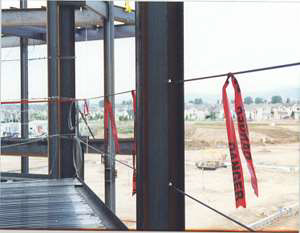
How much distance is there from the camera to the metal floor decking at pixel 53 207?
156 cm

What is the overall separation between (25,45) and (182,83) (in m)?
5.60

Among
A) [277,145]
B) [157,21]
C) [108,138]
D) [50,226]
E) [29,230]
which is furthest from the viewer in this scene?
[277,145]

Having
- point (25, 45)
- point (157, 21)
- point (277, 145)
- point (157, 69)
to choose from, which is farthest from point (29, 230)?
point (277, 145)

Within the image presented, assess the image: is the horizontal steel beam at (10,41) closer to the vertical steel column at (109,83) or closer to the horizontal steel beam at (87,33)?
the horizontal steel beam at (87,33)

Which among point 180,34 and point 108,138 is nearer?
point 180,34

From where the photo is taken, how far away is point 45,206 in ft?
6.15

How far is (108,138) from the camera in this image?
12.7 feet

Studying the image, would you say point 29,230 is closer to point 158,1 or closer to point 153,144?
point 153,144

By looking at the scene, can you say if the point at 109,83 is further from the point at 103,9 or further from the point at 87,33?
the point at 87,33

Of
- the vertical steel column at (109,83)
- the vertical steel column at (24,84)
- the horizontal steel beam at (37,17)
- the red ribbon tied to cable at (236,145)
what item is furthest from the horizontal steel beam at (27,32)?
the red ribbon tied to cable at (236,145)

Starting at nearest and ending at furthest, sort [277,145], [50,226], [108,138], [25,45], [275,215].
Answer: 1. [50,226]
2. [108,138]
3. [25,45]
4. [275,215]
5. [277,145]

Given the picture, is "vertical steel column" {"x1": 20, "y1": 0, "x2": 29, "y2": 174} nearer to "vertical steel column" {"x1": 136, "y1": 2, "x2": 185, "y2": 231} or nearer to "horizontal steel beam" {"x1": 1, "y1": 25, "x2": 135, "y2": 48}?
"horizontal steel beam" {"x1": 1, "y1": 25, "x2": 135, "y2": 48}

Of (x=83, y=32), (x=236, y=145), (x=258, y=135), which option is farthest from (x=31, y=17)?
(x=258, y=135)

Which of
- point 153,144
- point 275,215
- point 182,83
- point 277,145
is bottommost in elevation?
point 275,215
